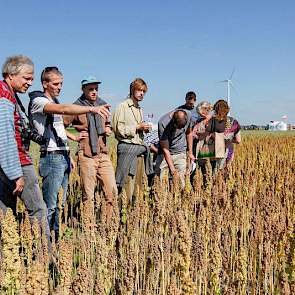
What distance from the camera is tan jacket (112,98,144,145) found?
16.7ft

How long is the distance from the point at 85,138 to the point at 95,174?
0.41 meters

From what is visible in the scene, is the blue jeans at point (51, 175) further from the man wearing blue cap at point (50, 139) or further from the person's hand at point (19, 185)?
the person's hand at point (19, 185)

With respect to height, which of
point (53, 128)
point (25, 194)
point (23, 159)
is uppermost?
point (53, 128)

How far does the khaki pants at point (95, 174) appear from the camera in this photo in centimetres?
466

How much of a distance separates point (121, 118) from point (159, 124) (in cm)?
60

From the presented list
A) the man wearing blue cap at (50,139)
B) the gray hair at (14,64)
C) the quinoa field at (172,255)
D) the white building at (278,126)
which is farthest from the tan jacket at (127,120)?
the white building at (278,126)

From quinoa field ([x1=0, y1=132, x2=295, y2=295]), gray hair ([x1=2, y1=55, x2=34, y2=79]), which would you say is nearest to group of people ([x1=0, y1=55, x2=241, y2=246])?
gray hair ([x1=2, y1=55, x2=34, y2=79])

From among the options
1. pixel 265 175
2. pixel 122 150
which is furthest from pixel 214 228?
pixel 265 175

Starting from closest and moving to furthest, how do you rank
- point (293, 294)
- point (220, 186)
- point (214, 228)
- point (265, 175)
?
point (293, 294) → point (214, 228) → point (220, 186) → point (265, 175)

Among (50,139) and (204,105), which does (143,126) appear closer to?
(204,105)

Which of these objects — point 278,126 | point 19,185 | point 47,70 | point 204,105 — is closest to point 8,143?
point 19,185

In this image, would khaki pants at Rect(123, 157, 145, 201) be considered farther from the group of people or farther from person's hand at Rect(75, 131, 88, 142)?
person's hand at Rect(75, 131, 88, 142)

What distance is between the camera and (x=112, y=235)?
9.80 feet

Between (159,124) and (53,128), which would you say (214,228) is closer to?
(53,128)
